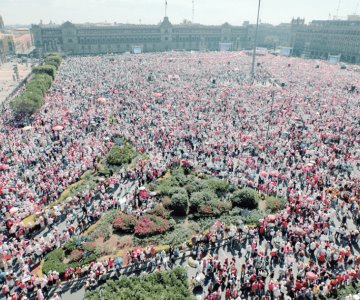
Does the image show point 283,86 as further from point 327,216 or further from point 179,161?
point 327,216

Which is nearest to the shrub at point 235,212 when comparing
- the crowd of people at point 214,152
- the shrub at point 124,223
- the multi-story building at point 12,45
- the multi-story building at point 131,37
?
the crowd of people at point 214,152

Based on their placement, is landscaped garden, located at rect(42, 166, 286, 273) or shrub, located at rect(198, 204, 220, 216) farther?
shrub, located at rect(198, 204, 220, 216)

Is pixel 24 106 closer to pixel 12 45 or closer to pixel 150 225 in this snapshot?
pixel 150 225

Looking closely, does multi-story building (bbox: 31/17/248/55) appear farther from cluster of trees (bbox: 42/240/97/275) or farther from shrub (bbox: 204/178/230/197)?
cluster of trees (bbox: 42/240/97/275)

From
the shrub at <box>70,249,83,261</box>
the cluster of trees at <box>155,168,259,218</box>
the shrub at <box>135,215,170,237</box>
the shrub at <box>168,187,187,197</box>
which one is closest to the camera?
the shrub at <box>70,249,83,261</box>

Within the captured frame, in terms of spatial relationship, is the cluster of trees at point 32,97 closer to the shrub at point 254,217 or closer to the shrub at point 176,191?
the shrub at point 176,191

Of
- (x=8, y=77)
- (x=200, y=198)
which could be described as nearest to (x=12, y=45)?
(x=8, y=77)

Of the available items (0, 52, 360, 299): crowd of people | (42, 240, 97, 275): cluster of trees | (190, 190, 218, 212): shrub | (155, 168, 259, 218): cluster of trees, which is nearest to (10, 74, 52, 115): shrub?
(0, 52, 360, 299): crowd of people
